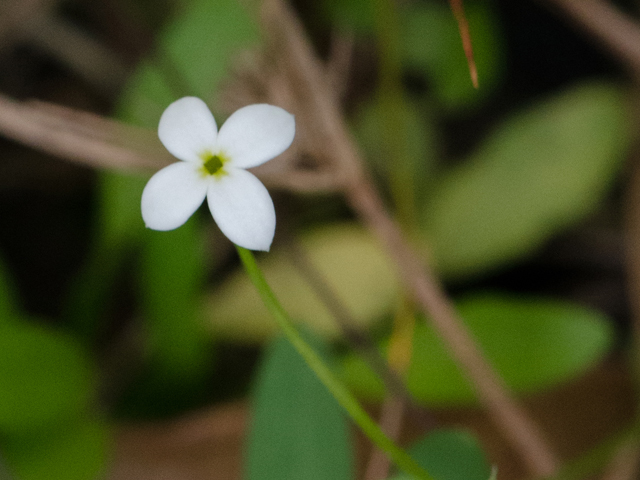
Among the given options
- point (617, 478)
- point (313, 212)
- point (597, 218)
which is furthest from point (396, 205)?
point (617, 478)

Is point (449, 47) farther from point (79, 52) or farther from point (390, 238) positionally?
point (79, 52)

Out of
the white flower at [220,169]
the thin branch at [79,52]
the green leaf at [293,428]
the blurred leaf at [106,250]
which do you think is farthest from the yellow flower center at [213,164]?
the thin branch at [79,52]

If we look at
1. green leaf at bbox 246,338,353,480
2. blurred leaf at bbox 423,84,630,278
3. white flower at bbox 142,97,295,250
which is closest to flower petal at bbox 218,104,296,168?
white flower at bbox 142,97,295,250

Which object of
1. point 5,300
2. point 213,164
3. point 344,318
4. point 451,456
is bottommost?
point 451,456

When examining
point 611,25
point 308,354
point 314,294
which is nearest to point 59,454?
point 314,294

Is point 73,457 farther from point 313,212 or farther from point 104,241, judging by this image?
point 313,212

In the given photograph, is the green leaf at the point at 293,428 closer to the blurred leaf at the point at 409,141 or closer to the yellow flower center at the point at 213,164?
the yellow flower center at the point at 213,164
